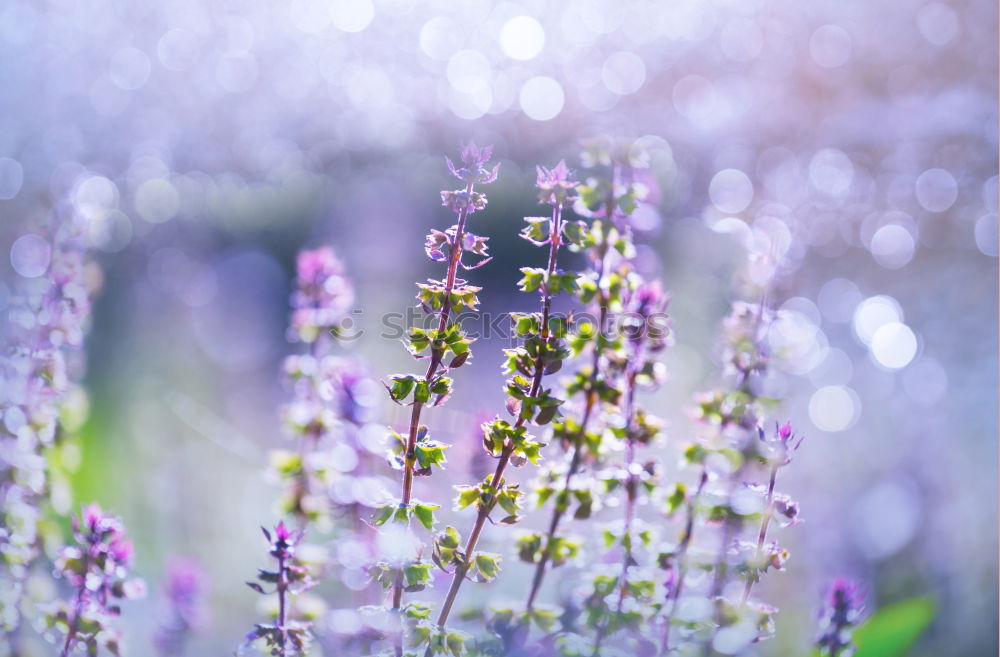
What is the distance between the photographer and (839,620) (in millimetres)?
567

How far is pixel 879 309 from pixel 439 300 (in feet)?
4.80

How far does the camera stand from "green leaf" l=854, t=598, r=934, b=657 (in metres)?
0.76

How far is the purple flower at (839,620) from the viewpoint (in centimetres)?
57

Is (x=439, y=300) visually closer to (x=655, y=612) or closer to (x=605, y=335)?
(x=605, y=335)

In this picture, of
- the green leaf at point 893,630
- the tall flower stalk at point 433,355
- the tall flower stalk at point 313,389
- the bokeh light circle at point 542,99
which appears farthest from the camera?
the bokeh light circle at point 542,99

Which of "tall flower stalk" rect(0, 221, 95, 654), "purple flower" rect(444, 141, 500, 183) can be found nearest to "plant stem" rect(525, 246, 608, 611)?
"purple flower" rect(444, 141, 500, 183)

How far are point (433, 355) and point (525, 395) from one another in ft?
0.24

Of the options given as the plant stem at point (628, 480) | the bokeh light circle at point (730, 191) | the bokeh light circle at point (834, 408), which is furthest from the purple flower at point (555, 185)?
the bokeh light circle at point (834, 408)

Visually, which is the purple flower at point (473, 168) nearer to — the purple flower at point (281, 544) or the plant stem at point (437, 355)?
the plant stem at point (437, 355)

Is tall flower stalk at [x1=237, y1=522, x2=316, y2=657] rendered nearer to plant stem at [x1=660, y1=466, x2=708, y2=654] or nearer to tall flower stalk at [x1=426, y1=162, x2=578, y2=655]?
tall flower stalk at [x1=426, y1=162, x2=578, y2=655]

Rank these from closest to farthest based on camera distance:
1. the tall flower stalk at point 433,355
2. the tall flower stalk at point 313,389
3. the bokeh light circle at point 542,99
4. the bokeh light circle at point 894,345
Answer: the tall flower stalk at point 433,355 → the tall flower stalk at point 313,389 → the bokeh light circle at point 542,99 → the bokeh light circle at point 894,345

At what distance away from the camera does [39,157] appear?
5.01 feet

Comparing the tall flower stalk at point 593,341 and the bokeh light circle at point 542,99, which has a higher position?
the bokeh light circle at point 542,99

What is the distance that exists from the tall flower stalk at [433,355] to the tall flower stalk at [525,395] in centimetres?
3
